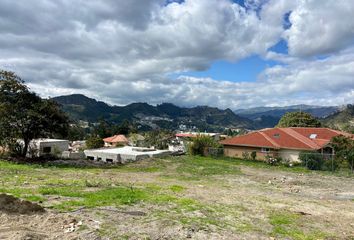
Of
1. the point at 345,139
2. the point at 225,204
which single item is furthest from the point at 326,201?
the point at 345,139

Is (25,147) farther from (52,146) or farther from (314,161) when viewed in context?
(314,161)

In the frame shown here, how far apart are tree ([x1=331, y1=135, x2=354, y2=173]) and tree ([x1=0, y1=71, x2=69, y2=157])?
21836 millimetres

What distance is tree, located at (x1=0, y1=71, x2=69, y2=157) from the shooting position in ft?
74.6

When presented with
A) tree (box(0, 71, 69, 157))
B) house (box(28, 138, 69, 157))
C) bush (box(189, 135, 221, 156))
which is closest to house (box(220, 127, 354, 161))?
bush (box(189, 135, 221, 156))

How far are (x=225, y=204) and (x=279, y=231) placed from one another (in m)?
2.79

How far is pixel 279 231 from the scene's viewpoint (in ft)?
24.7

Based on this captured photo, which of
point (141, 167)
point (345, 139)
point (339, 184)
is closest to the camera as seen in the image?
point (339, 184)

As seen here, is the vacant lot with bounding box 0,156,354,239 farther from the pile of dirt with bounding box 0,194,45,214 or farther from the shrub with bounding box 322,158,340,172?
the shrub with bounding box 322,158,340,172

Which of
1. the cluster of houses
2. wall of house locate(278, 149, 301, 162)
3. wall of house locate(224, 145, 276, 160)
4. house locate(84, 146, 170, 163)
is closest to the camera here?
house locate(84, 146, 170, 163)

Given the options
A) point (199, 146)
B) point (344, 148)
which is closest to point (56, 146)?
point (199, 146)

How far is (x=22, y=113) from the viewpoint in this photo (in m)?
22.9

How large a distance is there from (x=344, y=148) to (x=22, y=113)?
92.3 feet

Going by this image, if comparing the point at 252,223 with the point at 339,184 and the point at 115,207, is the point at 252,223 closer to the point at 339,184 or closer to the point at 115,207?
the point at 115,207

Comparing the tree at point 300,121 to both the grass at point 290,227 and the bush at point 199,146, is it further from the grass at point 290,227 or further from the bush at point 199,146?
the grass at point 290,227
